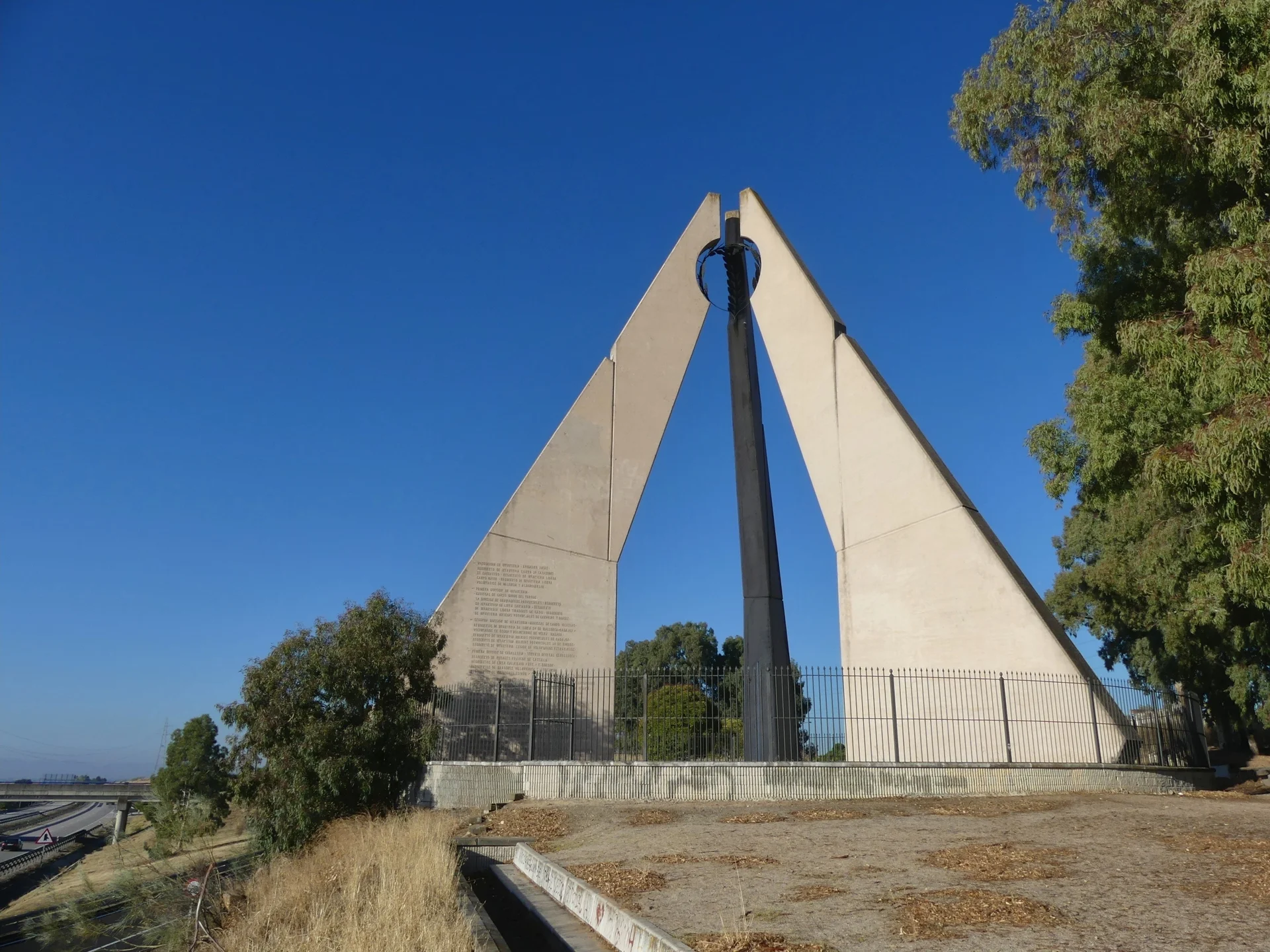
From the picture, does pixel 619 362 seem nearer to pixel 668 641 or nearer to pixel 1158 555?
pixel 1158 555

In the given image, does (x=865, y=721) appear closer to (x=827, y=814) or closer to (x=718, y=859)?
(x=827, y=814)

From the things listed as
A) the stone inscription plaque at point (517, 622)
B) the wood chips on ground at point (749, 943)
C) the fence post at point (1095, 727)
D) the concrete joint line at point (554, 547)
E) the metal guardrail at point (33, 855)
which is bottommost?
the metal guardrail at point (33, 855)

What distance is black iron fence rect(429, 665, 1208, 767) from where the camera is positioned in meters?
12.6

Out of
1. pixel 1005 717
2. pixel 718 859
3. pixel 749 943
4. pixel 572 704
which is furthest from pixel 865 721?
pixel 749 943

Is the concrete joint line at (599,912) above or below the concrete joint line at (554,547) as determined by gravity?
below

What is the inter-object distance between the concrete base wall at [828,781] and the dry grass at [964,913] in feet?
21.6

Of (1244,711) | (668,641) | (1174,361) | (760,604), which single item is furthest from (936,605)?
(668,641)

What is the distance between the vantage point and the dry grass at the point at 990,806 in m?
9.40

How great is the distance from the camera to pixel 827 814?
9812 mm

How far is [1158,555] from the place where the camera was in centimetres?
1478

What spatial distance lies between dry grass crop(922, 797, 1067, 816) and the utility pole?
10.2 ft

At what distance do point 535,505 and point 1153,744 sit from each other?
11659mm

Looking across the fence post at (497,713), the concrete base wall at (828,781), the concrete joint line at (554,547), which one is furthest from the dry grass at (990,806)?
the concrete joint line at (554,547)

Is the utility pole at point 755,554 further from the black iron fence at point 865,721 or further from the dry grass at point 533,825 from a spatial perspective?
the dry grass at point 533,825
